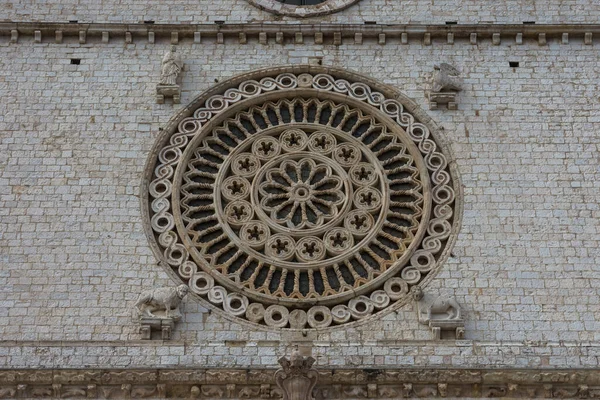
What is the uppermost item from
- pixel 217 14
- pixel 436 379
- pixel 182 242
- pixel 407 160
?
pixel 217 14

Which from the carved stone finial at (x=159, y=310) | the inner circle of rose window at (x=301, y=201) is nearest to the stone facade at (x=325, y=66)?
the carved stone finial at (x=159, y=310)

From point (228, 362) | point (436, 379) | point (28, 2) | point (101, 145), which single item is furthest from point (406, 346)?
point (28, 2)

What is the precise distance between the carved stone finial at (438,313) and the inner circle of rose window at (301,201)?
1.99 feet

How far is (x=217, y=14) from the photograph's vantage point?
1769 centimetres

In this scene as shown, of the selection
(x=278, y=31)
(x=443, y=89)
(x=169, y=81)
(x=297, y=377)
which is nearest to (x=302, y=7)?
(x=278, y=31)

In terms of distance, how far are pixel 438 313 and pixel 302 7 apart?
4.99 meters

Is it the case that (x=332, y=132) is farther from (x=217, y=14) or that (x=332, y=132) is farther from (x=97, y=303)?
(x=97, y=303)

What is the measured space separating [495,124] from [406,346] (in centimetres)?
376

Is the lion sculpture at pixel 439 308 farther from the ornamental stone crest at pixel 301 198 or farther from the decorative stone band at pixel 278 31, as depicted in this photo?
the decorative stone band at pixel 278 31

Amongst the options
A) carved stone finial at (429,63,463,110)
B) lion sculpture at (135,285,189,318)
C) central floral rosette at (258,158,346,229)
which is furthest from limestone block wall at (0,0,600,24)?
lion sculpture at (135,285,189,318)

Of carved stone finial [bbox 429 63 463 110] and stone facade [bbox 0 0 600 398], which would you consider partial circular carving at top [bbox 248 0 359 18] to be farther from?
carved stone finial [bbox 429 63 463 110]

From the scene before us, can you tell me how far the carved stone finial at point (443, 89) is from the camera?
16734mm

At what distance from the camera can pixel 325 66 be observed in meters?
17.1

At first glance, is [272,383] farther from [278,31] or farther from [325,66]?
[278,31]
